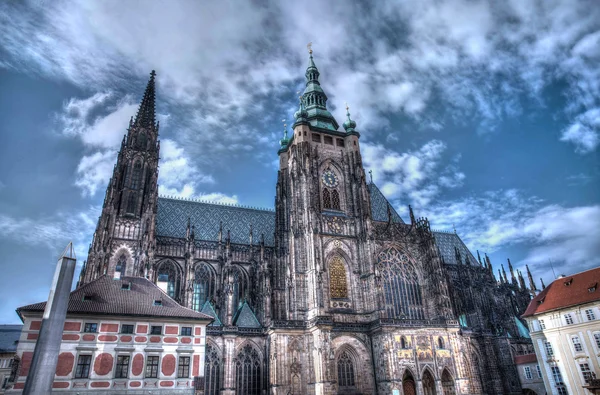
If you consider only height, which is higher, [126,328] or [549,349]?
[126,328]

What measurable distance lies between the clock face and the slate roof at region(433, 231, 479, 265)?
22.0 meters

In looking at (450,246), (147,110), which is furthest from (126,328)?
(450,246)

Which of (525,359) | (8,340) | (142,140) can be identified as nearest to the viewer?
(8,340)

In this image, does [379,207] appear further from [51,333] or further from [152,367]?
[51,333]

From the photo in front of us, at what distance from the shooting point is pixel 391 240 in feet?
159

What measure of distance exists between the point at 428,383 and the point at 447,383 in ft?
6.74

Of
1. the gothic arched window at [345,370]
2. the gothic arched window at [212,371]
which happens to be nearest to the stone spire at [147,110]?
the gothic arched window at [212,371]

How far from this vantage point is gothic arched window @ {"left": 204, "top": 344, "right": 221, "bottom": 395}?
37.3 m

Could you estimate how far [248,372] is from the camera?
1555 inches

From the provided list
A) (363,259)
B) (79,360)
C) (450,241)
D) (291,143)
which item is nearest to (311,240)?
(363,259)

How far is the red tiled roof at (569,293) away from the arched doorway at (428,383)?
40.4 feet

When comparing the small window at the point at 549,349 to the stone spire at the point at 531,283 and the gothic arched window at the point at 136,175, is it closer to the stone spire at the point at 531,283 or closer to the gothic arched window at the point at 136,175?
the stone spire at the point at 531,283

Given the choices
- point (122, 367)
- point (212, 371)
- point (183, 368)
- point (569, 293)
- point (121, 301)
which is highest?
point (569, 293)

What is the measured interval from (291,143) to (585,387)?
125 ft
